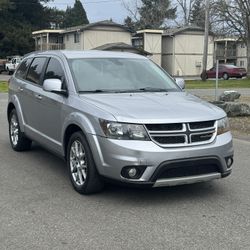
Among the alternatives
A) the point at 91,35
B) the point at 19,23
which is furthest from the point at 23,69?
the point at 19,23

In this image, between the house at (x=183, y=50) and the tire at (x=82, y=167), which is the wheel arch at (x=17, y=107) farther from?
the house at (x=183, y=50)

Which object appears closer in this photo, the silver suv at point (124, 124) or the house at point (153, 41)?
the silver suv at point (124, 124)

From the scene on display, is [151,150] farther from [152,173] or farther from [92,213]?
[92,213]

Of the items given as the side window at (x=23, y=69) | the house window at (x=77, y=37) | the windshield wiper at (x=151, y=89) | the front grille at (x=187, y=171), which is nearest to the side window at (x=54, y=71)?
the windshield wiper at (x=151, y=89)

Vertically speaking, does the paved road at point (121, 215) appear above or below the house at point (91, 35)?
below

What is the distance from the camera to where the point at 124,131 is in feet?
18.0

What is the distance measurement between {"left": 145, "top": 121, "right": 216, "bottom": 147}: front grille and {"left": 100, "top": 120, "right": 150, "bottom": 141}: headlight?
79 mm

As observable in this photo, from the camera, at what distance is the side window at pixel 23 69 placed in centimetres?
862

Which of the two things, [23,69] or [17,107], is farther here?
[23,69]

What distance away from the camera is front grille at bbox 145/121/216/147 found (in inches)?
215

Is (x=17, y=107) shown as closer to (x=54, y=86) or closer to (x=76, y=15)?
(x=54, y=86)

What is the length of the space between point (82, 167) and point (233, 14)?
37801 mm

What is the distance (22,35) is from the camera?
2625 inches

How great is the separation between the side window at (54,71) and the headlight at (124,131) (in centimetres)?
144
